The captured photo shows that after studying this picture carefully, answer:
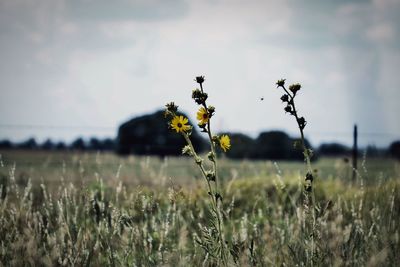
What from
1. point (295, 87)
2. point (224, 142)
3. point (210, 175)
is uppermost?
point (295, 87)

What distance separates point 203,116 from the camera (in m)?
2.16

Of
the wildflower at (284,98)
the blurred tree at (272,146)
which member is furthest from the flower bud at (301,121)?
the blurred tree at (272,146)

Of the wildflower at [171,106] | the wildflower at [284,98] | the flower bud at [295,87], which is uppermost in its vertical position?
the flower bud at [295,87]

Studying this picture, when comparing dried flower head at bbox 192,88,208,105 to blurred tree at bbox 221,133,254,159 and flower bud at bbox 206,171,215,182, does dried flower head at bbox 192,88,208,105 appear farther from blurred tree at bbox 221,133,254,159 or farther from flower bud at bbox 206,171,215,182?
blurred tree at bbox 221,133,254,159

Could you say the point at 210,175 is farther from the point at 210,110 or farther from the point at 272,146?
the point at 272,146

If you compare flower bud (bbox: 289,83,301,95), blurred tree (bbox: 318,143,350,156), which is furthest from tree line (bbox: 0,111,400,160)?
flower bud (bbox: 289,83,301,95)

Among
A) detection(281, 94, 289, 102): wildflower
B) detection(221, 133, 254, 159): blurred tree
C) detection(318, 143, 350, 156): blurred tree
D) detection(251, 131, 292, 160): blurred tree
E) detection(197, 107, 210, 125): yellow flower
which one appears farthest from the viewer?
detection(318, 143, 350, 156): blurred tree

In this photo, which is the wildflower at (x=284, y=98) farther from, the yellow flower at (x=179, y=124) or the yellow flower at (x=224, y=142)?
the yellow flower at (x=179, y=124)

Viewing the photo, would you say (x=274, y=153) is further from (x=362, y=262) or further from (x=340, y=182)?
(x=362, y=262)

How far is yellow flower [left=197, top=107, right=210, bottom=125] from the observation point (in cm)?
215

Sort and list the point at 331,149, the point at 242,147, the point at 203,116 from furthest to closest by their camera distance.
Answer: the point at 331,149 < the point at 242,147 < the point at 203,116

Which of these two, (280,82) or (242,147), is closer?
(280,82)

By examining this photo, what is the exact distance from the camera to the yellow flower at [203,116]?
2.15 metres

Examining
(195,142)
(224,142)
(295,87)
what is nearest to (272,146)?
(195,142)
